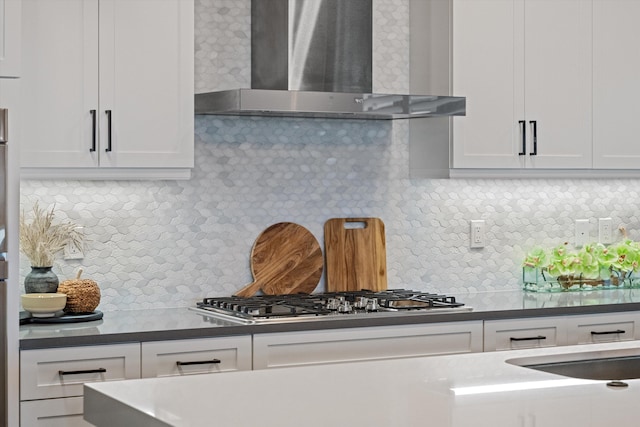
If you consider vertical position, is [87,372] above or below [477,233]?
below

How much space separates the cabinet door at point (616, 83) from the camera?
15.5 ft

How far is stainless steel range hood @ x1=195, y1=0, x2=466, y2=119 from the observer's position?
4.06 meters

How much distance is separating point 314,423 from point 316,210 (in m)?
2.64

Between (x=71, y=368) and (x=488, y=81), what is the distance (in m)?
2.23

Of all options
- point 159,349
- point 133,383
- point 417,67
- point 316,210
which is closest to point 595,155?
point 417,67

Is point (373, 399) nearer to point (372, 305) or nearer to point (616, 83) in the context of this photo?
point (372, 305)

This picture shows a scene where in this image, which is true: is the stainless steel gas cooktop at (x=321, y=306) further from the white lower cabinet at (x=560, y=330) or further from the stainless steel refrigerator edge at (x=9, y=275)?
the stainless steel refrigerator edge at (x=9, y=275)

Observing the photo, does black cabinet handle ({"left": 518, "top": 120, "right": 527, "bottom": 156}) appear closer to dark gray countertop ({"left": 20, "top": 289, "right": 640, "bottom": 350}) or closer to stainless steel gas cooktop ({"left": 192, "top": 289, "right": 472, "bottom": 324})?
dark gray countertop ({"left": 20, "top": 289, "right": 640, "bottom": 350})

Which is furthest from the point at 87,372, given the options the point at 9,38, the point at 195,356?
the point at 9,38

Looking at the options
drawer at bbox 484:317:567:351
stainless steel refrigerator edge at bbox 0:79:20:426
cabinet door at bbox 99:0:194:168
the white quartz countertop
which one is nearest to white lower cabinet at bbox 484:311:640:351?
drawer at bbox 484:317:567:351

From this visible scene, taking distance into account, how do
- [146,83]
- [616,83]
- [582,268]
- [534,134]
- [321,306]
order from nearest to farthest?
[146,83] → [321,306] → [534,134] → [616,83] → [582,268]

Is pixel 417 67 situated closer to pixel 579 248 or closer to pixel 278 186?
pixel 278 186

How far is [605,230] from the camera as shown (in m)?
5.20

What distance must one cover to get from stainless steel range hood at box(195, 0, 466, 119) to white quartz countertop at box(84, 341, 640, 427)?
1704mm
